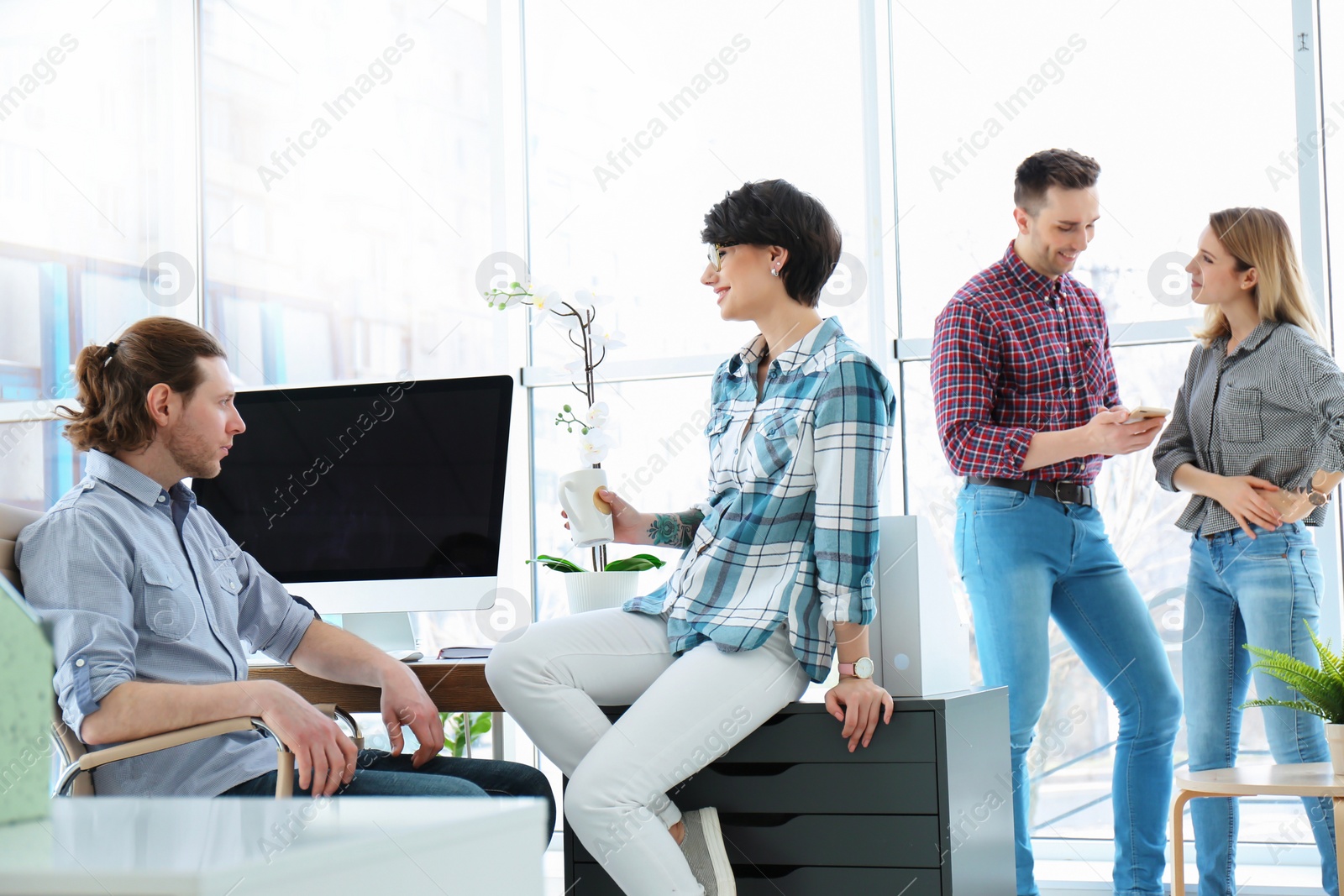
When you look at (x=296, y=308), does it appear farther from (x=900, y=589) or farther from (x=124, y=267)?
(x=900, y=589)

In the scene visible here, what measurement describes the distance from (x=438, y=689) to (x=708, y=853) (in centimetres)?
59

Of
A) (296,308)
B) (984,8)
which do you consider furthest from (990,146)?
(296,308)

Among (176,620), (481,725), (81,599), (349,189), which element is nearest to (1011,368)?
(176,620)

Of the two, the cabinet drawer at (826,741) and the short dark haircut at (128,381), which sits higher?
the short dark haircut at (128,381)

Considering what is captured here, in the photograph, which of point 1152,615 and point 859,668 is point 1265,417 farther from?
point 859,668

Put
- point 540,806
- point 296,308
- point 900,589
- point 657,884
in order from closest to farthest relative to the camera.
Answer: point 540,806
point 657,884
point 900,589
point 296,308

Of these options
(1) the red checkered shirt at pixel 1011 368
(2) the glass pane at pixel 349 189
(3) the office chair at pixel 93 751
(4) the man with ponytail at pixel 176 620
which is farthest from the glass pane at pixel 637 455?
(3) the office chair at pixel 93 751

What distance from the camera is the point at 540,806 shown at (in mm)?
533

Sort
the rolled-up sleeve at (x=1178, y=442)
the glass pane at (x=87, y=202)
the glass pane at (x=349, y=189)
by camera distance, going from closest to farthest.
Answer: the rolled-up sleeve at (x=1178, y=442)
the glass pane at (x=349, y=189)
the glass pane at (x=87, y=202)

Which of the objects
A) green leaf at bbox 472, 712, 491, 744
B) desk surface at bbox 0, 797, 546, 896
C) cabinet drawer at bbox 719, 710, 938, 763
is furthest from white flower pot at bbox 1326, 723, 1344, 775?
green leaf at bbox 472, 712, 491, 744

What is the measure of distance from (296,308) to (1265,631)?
2998 millimetres

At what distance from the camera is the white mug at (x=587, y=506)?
6.59 ft

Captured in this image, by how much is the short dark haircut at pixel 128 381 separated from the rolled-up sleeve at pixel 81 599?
0.46ft

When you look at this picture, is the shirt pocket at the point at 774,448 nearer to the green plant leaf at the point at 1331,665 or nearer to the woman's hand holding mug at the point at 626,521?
the woman's hand holding mug at the point at 626,521
